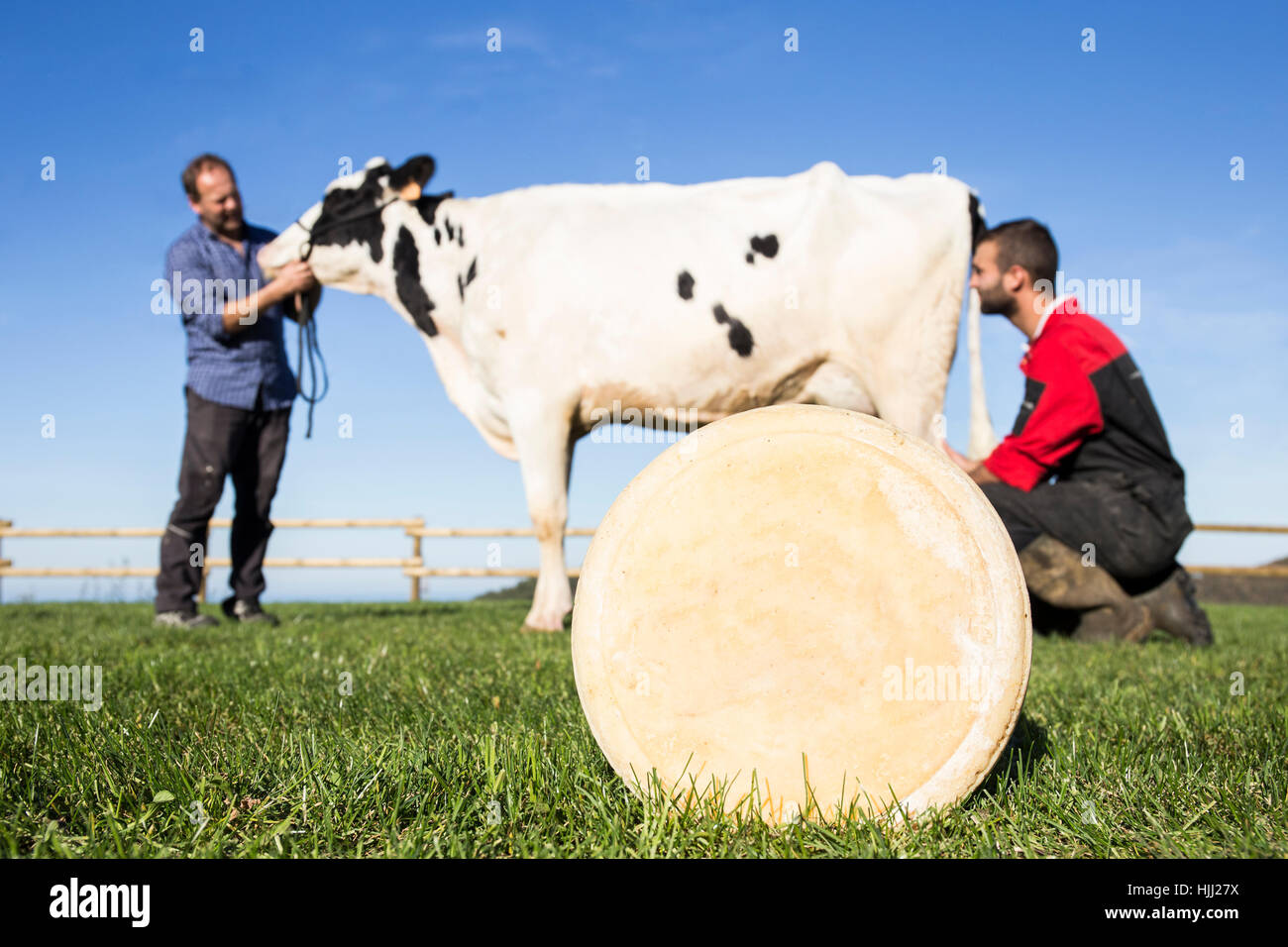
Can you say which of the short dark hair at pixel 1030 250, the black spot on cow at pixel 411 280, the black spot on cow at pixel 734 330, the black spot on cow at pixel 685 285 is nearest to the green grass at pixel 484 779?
the short dark hair at pixel 1030 250

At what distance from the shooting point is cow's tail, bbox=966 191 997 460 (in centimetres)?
550

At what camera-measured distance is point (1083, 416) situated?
445 centimetres

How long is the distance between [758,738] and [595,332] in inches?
159

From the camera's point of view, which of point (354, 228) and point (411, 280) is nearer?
point (411, 280)

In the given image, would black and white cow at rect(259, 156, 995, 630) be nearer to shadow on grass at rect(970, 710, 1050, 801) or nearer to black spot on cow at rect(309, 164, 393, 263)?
black spot on cow at rect(309, 164, 393, 263)

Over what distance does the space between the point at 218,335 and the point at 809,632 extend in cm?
550

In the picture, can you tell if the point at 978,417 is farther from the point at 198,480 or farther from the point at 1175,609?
the point at 198,480

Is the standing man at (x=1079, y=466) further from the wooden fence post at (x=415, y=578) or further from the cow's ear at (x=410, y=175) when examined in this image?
the wooden fence post at (x=415, y=578)

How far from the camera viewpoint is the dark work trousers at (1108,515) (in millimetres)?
4578

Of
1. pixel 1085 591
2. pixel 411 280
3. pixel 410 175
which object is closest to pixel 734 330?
pixel 1085 591

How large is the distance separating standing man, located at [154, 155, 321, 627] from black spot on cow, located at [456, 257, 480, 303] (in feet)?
3.72

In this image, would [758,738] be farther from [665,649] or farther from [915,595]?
[915,595]
